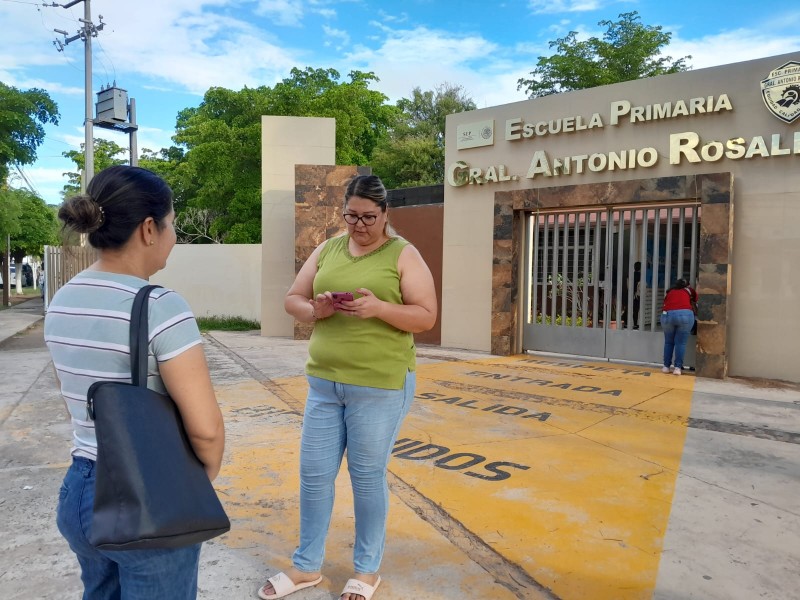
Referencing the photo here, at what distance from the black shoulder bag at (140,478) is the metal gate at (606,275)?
28.5 ft

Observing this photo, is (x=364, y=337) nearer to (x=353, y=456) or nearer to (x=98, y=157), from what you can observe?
(x=353, y=456)

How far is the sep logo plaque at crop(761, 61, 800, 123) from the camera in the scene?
7.87 metres

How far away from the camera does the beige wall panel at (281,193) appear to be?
13.2 m

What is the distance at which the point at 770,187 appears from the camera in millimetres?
8109

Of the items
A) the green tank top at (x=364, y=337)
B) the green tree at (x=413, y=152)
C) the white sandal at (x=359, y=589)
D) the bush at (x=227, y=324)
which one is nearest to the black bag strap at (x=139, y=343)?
the green tank top at (x=364, y=337)

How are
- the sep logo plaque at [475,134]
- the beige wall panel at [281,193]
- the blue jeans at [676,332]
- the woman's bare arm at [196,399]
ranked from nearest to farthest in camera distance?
1. the woman's bare arm at [196,399]
2. the blue jeans at [676,332]
3. the sep logo plaque at [475,134]
4. the beige wall panel at [281,193]

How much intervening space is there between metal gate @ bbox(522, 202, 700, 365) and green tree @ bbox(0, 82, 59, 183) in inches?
479

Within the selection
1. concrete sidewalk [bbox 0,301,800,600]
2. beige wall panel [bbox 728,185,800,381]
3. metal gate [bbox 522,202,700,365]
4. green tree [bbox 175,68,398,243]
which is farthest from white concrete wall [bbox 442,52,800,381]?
green tree [bbox 175,68,398,243]

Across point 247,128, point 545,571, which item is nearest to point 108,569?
point 545,571

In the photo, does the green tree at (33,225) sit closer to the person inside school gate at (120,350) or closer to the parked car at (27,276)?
the parked car at (27,276)

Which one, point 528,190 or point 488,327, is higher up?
point 528,190

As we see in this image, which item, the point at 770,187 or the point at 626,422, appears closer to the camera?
the point at 626,422

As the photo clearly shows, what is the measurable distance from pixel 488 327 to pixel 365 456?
Result: 8.46 m

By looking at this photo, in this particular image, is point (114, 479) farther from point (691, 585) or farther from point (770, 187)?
point (770, 187)
